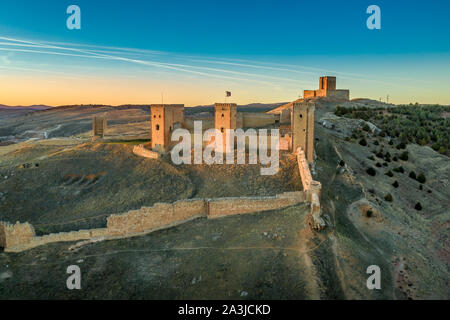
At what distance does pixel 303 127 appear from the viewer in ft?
73.8

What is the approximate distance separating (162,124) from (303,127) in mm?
10554

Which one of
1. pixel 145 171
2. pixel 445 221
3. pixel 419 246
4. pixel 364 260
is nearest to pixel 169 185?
pixel 145 171

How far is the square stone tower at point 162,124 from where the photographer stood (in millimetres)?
25748

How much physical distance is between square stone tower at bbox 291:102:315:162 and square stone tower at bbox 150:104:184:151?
9636 millimetres

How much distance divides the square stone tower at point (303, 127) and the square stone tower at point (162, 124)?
9636 mm

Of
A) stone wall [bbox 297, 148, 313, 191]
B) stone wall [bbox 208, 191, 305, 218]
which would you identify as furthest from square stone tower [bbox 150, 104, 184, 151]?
stone wall [bbox 208, 191, 305, 218]

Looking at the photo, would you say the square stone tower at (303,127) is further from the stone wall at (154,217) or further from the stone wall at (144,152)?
the stone wall at (144,152)

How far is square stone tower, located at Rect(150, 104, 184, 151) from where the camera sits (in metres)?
25.7

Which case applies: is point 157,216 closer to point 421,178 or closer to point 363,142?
point 421,178

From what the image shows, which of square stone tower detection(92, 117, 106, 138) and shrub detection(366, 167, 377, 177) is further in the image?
square stone tower detection(92, 117, 106, 138)

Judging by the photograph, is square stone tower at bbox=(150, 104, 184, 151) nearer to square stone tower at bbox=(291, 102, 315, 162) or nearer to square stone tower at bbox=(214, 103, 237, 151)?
square stone tower at bbox=(214, 103, 237, 151)

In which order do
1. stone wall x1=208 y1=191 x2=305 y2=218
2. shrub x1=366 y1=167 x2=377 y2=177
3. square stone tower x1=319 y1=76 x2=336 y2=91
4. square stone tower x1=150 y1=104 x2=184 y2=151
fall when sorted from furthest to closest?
square stone tower x1=319 y1=76 x2=336 y2=91, square stone tower x1=150 y1=104 x2=184 y2=151, shrub x1=366 y1=167 x2=377 y2=177, stone wall x1=208 y1=191 x2=305 y2=218
